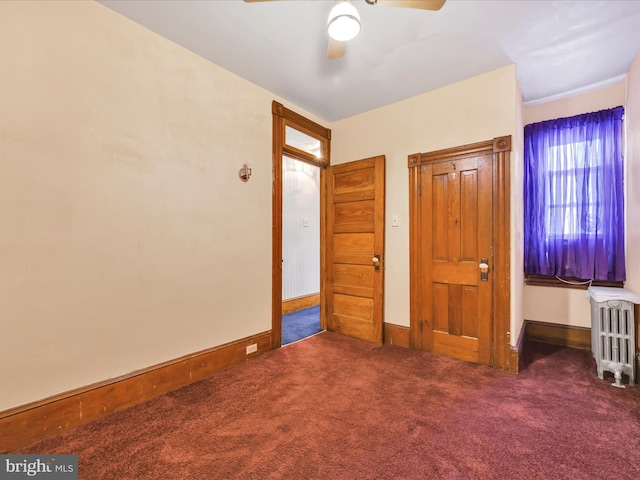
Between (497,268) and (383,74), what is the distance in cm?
212

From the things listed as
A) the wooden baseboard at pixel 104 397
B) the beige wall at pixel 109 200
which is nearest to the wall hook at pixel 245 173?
the beige wall at pixel 109 200

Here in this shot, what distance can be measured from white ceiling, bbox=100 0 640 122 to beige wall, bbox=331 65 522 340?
0.16 meters

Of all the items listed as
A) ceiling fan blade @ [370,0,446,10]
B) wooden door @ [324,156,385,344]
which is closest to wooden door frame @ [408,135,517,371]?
wooden door @ [324,156,385,344]

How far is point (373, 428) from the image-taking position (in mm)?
1819

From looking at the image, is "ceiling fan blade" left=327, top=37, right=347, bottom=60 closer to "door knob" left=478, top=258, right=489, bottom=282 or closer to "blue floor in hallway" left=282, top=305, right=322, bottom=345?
"door knob" left=478, top=258, right=489, bottom=282

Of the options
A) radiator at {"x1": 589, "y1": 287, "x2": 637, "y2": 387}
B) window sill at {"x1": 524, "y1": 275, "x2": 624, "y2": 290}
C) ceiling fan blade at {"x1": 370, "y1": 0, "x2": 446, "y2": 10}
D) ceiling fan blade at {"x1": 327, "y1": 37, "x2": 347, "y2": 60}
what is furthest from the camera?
window sill at {"x1": 524, "y1": 275, "x2": 624, "y2": 290}

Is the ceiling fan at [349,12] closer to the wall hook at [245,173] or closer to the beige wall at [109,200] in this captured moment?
the beige wall at [109,200]

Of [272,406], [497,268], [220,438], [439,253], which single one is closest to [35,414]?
[220,438]

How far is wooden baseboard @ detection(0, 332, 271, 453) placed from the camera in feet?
5.39

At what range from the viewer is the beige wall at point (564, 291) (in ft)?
10.1

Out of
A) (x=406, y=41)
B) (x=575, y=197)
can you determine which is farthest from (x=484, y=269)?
(x=406, y=41)

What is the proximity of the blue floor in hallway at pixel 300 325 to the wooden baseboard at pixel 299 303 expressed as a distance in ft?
0.26

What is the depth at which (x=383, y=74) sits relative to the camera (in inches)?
110

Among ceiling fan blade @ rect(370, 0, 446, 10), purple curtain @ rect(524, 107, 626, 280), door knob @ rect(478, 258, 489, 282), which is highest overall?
ceiling fan blade @ rect(370, 0, 446, 10)
